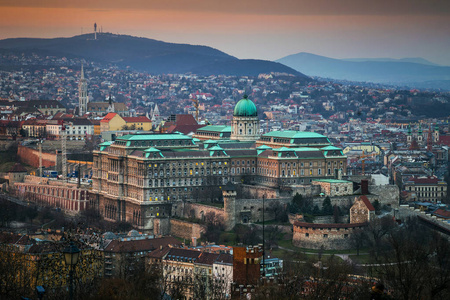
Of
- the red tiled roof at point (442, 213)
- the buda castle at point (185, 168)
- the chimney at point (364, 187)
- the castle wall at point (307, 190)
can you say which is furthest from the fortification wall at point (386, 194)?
the buda castle at point (185, 168)

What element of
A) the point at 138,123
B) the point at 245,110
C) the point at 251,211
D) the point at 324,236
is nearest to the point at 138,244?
the point at 324,236

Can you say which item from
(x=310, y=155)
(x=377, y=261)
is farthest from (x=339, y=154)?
(x=377, y=261)

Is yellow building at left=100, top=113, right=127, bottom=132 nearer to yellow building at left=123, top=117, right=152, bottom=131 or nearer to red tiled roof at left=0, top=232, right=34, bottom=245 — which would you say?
yellow building at left=123, top=117, right=152, bottom=131

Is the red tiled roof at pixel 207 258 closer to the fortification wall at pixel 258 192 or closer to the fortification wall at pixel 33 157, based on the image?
the fortification wall at pixel 258 192

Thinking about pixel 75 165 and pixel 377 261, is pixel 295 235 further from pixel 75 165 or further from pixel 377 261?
pixel 75 165

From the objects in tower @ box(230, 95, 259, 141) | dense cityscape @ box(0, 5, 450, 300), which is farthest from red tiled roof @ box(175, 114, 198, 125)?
tower @ box(230, 95, 259, 141)

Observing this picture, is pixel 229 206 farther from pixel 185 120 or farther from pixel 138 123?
pixel 138 123
